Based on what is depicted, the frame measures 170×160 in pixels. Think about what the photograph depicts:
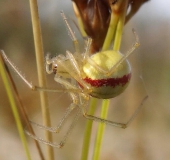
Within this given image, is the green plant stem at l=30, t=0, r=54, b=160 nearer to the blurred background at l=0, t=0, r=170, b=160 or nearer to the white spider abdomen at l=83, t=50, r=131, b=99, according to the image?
the white spider abdomen at l=83, t=50, r=131, b=99

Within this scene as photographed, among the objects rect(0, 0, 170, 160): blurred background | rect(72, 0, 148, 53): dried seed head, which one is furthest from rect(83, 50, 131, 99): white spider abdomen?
rect(0, 0, 170, 160): blurred background

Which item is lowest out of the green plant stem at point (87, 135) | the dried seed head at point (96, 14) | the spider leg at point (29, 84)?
the green plant stem at point (87, 135)

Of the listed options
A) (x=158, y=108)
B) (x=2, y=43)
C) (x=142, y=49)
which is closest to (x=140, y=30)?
(x=142, y=49)

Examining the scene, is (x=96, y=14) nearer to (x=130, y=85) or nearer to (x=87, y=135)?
(x=87, y=135)

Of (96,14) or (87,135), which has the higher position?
(96,14)

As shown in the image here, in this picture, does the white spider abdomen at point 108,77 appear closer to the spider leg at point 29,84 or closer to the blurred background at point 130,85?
the spider leg at point 29,84

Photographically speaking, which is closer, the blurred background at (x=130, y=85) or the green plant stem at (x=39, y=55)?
the green plant stem at (x=39, y=55)

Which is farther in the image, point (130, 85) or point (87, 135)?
point (130, 85)

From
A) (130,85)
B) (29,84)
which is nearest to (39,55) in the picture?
(29,84)

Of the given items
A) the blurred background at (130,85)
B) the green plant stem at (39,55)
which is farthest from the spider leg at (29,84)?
the blurred background at (130,85)
